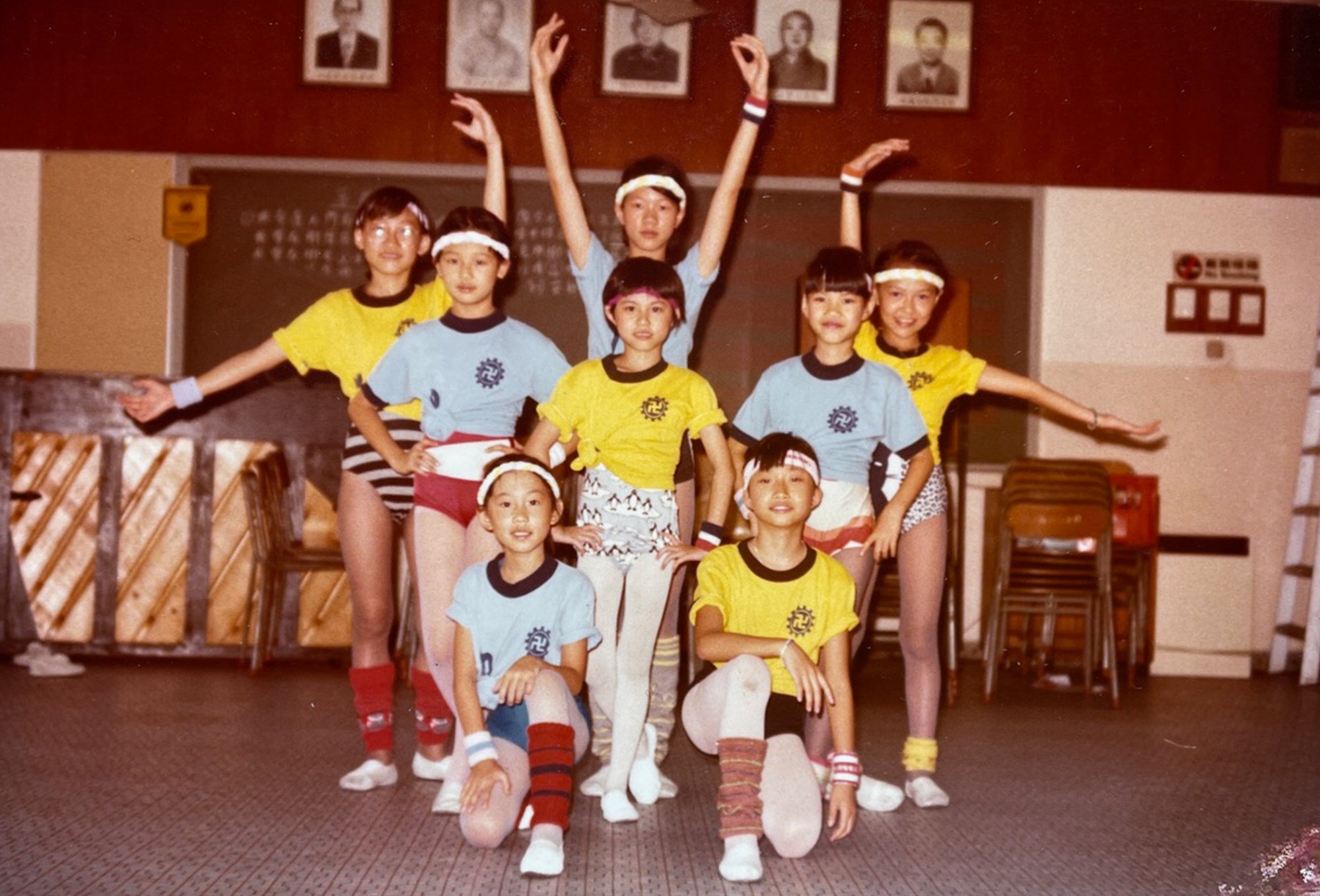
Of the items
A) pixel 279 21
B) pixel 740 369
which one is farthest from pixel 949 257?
pixel 279 21

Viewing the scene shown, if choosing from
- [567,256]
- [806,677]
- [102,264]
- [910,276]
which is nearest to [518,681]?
[806,677]

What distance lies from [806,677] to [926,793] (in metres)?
0.78

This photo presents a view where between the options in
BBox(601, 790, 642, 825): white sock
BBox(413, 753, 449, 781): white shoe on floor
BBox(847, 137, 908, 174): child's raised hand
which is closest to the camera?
BBox(601, 790, 642, 825): white sock

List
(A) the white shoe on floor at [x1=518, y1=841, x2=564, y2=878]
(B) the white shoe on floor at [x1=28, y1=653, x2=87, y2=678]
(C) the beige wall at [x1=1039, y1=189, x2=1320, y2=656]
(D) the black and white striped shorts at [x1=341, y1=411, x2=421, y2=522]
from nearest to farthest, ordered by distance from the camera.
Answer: (A) the white shoe on floor at [x1=518, y1=841, x2=564, y2=878] → (D) the black and white striped shorts at [x1=341, y1=411, x2=421, y2=522] → (B) the white shoe on floor at [x1=28, y1=653, x2=87, y2=678] → (C) the beige wall at [x1=1039, y1=189, x2=1320, y2=656]

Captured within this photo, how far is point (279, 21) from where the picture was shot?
587 centimetres

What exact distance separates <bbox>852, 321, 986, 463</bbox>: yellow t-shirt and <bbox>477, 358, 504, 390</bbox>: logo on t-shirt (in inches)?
35.6

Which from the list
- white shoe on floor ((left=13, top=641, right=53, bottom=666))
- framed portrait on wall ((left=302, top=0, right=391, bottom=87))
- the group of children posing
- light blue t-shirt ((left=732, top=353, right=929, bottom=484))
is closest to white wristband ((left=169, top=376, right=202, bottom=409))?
the group of children posing

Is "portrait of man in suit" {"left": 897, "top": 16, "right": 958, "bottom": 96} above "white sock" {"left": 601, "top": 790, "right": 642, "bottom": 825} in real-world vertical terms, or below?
above

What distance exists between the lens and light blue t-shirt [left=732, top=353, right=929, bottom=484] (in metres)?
3.17

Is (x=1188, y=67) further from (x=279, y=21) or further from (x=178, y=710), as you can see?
(x=178, y=710)

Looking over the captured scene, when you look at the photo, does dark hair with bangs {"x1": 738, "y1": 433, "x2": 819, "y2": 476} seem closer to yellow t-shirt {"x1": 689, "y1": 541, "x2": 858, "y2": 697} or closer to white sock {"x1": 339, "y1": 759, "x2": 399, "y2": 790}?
yellow t-shirt {"x1": 689, "y1": 541, "x2": 858, "y2": 697}

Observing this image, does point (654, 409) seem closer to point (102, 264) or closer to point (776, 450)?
point (776, 450)

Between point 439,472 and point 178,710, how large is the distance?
182 cm

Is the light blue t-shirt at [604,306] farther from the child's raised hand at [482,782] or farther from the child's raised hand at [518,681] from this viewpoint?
the child's raised hand at [482,782]
